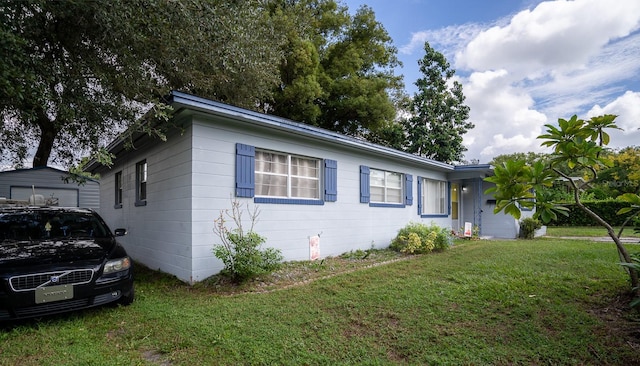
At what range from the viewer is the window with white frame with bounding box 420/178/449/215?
11805 millimetres

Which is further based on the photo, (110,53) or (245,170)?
(245,170)

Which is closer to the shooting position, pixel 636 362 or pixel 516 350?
pixel 636 362

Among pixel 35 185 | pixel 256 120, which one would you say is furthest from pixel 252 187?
pixel 35 185

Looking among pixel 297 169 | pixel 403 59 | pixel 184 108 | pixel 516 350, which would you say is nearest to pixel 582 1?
pixel 297 169

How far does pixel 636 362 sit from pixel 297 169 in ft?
19.2

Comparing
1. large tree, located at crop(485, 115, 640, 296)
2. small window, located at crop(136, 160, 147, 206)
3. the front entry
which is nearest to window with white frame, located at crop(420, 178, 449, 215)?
the front entry

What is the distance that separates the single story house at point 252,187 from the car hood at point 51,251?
150cm

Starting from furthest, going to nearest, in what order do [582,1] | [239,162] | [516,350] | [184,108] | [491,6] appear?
1. [491,6]
2. [582,1]
3. [239,162]
4. [184,108]
5. [516,350]

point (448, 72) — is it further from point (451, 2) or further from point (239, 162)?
point (239, 162)

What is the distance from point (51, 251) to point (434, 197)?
11473mm

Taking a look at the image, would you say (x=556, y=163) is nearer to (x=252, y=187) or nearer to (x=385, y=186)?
(x=252, y=187)

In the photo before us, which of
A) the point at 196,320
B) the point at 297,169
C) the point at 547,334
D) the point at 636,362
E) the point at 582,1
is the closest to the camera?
the point at 636,362

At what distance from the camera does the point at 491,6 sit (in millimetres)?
8836

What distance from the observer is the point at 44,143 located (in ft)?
32.5
